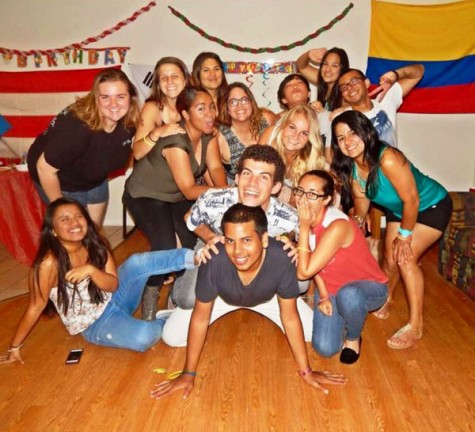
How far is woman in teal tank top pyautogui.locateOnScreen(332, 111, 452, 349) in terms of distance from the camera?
2449 millimetres

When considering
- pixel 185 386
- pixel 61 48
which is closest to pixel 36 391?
pixel 185 386

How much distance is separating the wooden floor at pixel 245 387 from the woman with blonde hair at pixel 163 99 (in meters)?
1.28

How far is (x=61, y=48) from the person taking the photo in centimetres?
509

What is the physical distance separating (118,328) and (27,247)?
5.49 ft

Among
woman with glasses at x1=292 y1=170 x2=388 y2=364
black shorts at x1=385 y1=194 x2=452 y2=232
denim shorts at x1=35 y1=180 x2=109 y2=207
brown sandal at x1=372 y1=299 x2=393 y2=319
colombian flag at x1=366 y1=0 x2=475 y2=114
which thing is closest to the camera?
woman with glasses at x1=292 y1=170 x2=388 y2=364

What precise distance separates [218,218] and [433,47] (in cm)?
365

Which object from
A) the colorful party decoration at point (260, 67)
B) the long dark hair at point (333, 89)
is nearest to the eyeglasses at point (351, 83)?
Result: the long dark hair at point (333, 89)

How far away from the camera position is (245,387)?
222cm

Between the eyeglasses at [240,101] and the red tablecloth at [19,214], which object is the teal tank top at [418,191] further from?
the red tablecloth at [19,214]

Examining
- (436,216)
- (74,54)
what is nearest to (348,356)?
(436,216)

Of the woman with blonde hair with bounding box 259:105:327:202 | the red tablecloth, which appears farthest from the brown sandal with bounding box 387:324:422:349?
the red tablecloth

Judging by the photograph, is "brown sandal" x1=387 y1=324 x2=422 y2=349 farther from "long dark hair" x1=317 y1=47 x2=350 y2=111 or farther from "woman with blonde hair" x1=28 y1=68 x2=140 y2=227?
"woman with blonde hair" x1=28 y1=68 x2=140 y2=227

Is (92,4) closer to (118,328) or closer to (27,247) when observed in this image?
(27,247)

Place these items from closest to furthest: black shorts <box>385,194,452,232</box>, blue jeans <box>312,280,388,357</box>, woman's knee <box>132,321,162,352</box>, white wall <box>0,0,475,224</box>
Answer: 1. blue jeans <box>312,280,388,357</box>
2. woman's knee <box>132,321,162,352</box>
3. black shorts <box>385,194,452,232</box>
4. white wall <box>0,0,475,224</box>
